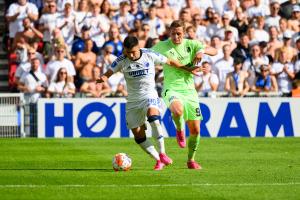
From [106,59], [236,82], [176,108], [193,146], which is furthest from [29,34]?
[193,146]

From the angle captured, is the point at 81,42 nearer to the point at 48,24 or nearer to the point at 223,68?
the point at 48,24

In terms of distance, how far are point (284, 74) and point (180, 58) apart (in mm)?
10959

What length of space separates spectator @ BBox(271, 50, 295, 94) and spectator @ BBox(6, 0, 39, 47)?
23.4ft

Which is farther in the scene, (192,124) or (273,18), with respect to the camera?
(273,18)

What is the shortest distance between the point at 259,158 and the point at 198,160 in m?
1.28

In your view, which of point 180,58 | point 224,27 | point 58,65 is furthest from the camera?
point 224,27

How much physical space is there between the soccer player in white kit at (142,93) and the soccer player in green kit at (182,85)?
57 centimetres

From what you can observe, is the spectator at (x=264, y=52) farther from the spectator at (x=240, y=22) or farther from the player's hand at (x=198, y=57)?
the player's hand at (x=198, y=57)

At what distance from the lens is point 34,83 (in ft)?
Result: 79.9

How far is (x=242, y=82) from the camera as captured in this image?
25.5m

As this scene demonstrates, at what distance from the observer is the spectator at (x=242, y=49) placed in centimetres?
2614

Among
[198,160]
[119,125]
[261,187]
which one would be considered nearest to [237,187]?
[261,187]

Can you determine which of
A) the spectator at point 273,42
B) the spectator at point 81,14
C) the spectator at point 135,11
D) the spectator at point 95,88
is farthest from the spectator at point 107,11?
the spectator at point 273,42

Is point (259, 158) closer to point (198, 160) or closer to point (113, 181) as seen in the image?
point (198, 160)
